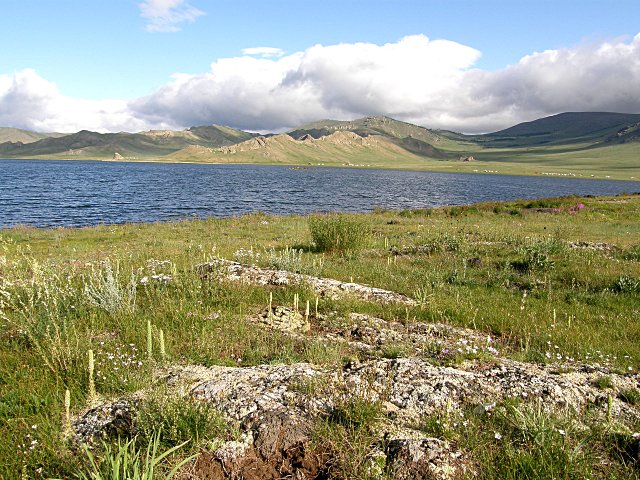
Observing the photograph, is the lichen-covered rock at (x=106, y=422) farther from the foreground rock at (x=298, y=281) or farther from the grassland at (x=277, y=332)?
the foreground rock at (x=298, y=281)

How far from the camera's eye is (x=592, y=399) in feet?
15.6

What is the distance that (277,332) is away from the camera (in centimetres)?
682

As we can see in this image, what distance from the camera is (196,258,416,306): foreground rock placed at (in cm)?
945

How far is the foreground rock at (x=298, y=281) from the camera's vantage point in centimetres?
945

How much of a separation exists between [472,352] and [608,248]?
15651mm

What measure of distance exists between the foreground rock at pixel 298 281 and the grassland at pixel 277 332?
0.46m

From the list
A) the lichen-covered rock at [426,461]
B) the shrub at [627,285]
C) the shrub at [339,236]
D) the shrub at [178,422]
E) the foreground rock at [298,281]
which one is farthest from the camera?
the shrub at [339,236]

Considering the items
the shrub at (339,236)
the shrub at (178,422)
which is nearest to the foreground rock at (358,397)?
the shrub at (178,422)

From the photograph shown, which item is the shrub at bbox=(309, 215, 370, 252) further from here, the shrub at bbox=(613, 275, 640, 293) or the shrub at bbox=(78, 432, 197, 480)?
the shrub at bbox=(78, 432, 197, 480)

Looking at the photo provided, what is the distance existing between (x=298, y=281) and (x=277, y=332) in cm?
→ 310

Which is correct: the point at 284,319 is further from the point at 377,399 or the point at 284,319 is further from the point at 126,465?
the point at 126,465

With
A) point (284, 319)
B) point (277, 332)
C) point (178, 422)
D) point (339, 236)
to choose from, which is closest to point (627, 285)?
point (339, 236)

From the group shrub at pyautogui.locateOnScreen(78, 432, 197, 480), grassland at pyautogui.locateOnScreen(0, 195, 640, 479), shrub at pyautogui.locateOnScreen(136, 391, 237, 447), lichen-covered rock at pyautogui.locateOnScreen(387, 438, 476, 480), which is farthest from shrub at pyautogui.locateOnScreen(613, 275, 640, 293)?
shrub at pyautogui.locateOnScreen(78, 432, 197, 480)

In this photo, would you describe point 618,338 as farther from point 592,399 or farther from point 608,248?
point 608,248
